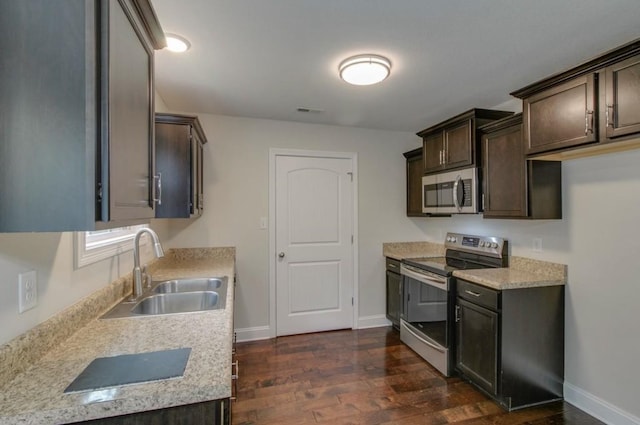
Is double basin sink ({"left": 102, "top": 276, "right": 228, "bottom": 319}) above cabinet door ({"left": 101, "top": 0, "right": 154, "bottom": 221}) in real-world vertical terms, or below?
below

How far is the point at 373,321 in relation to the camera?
375cm

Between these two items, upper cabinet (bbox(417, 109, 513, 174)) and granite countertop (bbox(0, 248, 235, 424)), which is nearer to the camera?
granite countertop (bbox(0, 248, 235, 424))

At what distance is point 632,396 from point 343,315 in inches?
95.1

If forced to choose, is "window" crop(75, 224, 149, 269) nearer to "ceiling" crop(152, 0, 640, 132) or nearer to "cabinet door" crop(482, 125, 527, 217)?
"ceiling" crop(152, 0, 640, 132)

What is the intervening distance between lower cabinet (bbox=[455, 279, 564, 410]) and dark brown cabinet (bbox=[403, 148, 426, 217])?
144 cm

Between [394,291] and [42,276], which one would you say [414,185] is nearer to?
[394,291]

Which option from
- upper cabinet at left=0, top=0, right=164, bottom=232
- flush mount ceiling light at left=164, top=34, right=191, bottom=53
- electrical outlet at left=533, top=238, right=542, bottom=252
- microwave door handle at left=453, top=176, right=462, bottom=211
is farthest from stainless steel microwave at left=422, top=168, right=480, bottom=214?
upper cabinet at left=0, top=0, right=164, bottom=232

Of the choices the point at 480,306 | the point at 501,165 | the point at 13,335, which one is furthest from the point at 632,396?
the point at 13,335

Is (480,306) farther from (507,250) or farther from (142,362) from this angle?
(142,362)

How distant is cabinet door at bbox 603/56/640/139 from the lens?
5.21ft

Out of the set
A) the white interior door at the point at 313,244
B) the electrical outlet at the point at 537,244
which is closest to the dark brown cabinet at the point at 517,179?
the electrical outlet at the point at 537,244

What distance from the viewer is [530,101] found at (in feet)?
7.09

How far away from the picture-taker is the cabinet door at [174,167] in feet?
7.40

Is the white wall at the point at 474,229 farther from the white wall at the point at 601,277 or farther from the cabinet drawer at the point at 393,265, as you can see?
the cabinet drawer at the point at 393,265
